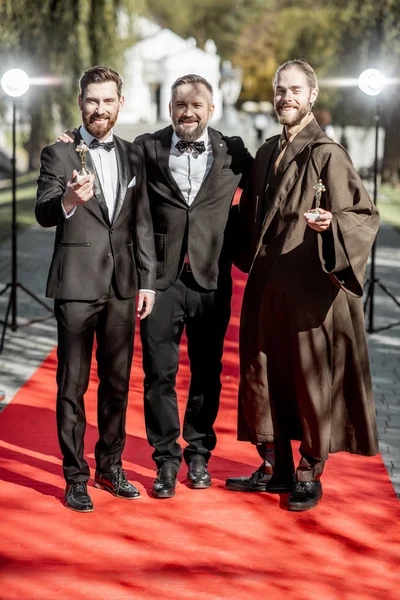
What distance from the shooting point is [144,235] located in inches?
208

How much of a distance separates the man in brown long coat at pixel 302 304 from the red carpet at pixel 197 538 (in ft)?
0.89

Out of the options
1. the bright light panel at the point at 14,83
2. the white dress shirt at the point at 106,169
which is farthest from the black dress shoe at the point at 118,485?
the bright light panel at the point at 14,83

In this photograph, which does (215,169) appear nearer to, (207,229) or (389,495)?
(207,229)

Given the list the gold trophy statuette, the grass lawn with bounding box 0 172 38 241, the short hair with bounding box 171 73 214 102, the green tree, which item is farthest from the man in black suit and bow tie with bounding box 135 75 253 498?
the green tree

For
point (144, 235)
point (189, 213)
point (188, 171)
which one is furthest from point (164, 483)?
point (188, 171)

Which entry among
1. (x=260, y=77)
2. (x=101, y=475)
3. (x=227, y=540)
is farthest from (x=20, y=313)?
(x=260, y=77)

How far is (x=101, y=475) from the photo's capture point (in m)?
5.60

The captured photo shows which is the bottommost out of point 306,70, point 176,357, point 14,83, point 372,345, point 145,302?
point 372,345

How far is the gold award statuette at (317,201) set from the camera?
191 inches

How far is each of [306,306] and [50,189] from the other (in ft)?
4.68

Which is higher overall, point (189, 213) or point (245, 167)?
point (245, 167)

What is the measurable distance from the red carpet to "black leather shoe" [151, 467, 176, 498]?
5cm

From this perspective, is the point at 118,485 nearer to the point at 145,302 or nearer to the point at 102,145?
the point at 145,302

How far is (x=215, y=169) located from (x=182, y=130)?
272 mm
